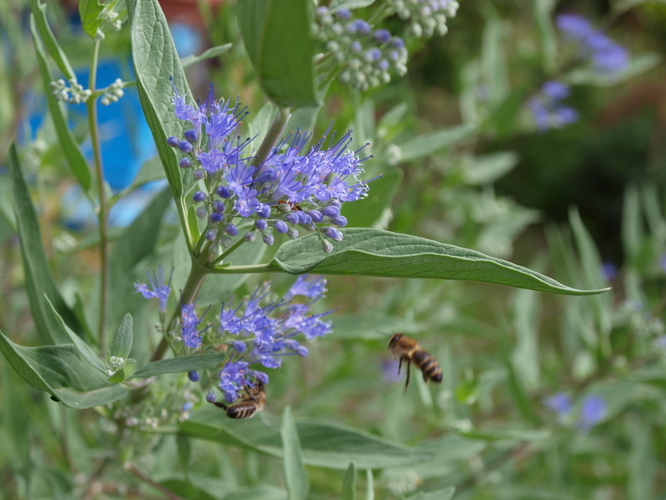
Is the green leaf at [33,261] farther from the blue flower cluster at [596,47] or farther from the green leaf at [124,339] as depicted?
the blue flower cluster at [596,47]

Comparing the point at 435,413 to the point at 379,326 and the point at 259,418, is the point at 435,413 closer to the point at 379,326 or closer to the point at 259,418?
the point at 379,326

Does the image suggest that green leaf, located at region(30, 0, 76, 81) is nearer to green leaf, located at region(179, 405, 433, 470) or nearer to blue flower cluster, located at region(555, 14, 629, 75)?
green leaf, located at region(179, 405, 433, 470)

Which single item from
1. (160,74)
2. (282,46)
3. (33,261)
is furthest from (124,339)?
(282,46)

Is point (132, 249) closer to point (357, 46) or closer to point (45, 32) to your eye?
point (45, 32)

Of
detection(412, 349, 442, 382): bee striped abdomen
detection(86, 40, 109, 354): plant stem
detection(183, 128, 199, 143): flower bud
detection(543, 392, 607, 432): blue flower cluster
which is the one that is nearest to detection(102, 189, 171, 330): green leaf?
detection(86, 40, 109, 354): plant stem

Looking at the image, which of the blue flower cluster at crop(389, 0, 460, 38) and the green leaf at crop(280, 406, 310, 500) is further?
the green leaf at crop(280, 406, 310, 500)

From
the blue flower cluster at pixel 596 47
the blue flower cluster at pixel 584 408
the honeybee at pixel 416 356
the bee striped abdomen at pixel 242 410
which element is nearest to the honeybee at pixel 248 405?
the bee striped abdomen at pixel 242 410
